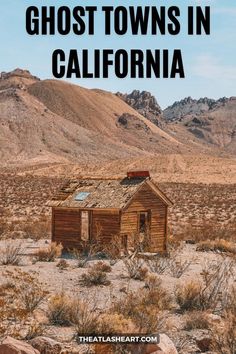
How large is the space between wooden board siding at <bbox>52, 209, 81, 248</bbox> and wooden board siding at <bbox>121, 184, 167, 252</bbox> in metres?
1.40

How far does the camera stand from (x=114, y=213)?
56.6ft

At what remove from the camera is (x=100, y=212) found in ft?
57.6

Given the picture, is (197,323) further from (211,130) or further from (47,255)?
(211,130)

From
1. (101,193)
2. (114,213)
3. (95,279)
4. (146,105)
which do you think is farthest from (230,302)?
(146,105)

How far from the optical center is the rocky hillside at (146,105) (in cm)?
16800

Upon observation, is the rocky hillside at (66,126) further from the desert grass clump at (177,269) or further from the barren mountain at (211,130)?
the desert grass clump at (177,269)

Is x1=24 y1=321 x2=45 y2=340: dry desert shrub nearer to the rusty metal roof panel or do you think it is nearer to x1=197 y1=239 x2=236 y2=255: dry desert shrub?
the rusty metal roof panel

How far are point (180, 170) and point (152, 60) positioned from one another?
66125 millimetres

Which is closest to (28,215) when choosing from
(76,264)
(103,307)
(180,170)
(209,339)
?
(76,264)

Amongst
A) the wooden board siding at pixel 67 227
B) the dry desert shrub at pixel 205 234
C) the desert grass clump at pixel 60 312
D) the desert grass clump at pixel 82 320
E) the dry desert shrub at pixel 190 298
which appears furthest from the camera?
the dry desert shrub at pixel 205 234

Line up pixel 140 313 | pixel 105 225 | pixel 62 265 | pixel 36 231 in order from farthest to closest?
pixel 36 231, pixel 105 225, pixel 62 265, pixel 140 313

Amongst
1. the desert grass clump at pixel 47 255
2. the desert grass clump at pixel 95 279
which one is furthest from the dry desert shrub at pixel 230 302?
the desert grass clump at pixel 47 255

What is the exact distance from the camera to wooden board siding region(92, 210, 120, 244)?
17234mm

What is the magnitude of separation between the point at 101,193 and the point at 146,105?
15983cm
